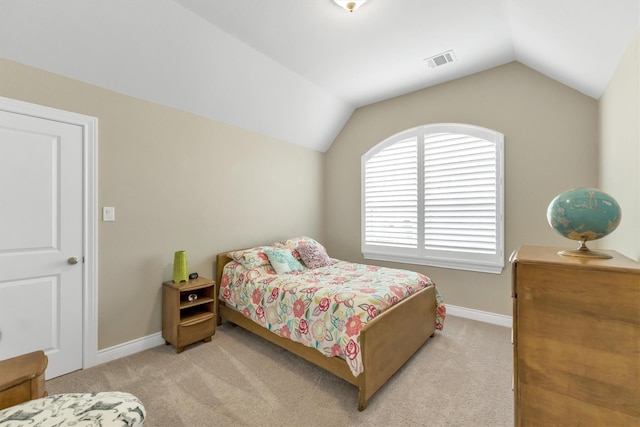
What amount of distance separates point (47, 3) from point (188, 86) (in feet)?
3.37

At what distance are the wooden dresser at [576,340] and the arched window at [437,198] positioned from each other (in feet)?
6.41

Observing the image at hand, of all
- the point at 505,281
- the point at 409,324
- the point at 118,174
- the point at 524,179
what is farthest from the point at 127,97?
the point at 505,281

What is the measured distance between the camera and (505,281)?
10.1 feet

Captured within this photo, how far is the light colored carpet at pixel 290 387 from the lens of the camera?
1753 mm

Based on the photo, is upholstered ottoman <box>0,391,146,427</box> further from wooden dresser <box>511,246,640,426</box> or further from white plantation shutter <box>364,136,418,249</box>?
white plantation shutter <box>364,136,418,249</box>

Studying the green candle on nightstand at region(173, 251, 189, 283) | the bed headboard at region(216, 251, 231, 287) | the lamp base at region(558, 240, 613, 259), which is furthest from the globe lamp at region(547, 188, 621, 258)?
the bed headboard at region(216, 251, 231, 287)

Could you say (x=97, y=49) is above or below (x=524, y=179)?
above

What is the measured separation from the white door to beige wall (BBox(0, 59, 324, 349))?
0.17 metres

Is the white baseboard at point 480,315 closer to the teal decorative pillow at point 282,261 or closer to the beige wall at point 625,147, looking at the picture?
the beige wall at point 625,147

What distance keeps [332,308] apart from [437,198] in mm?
2156

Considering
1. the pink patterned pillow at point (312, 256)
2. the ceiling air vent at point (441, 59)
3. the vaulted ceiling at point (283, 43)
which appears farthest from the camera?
the pink patterned pillow at point (312, 256)

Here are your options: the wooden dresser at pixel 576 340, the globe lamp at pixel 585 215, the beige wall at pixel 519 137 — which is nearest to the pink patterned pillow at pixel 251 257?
the beige wall at pixel 519 137

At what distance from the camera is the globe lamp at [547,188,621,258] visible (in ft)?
3.82

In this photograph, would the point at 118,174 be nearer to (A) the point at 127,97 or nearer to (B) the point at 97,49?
(A) the point at 127,97
